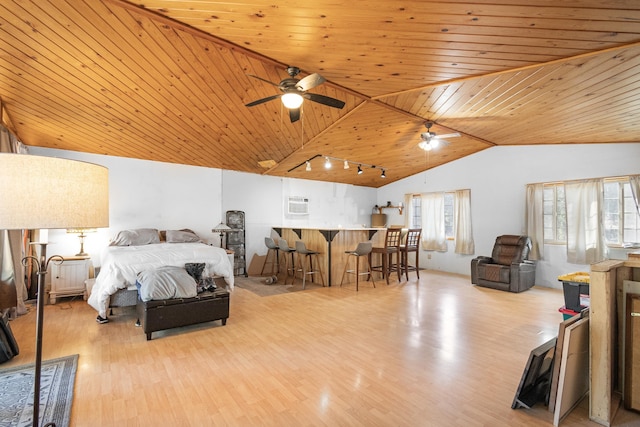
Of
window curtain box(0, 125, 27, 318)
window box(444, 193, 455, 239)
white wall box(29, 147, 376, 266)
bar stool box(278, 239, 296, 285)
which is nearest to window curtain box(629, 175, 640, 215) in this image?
window box(444, 193, 455, 239)

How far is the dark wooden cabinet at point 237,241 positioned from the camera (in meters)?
6.93

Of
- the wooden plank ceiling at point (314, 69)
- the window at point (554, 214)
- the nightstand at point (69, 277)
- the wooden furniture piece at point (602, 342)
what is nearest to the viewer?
the wooden furniture piece at point (602, 342)

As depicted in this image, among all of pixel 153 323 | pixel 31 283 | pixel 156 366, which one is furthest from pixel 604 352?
pixel 31 283

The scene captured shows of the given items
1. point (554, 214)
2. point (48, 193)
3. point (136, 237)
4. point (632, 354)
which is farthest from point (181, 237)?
point (554, 214)

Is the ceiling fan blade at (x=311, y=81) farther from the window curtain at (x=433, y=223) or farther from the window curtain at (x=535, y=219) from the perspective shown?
the window curtain at (x=433, y=223)

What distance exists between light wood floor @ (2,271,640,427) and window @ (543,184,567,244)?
1.82 m

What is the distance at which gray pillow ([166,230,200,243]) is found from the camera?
584 centimetres

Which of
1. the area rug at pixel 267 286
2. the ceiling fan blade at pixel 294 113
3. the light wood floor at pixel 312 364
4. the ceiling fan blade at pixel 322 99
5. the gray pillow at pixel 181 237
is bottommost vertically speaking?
the area rug at pixel 267 286

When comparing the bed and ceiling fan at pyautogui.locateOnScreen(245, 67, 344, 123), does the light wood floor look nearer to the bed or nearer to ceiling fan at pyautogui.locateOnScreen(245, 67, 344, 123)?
the bed

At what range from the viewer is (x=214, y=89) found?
3.62 metres

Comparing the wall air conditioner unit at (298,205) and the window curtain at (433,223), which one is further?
the wall air conditioner unit at (298,205)

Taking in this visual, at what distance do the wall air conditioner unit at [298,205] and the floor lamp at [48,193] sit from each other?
22.2 feet

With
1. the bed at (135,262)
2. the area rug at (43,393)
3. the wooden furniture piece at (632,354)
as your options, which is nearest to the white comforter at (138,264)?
the bed at (135,262)

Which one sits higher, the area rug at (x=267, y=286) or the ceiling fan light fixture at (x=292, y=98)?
the ceiling fan light fixture at (x=292, y=98)
